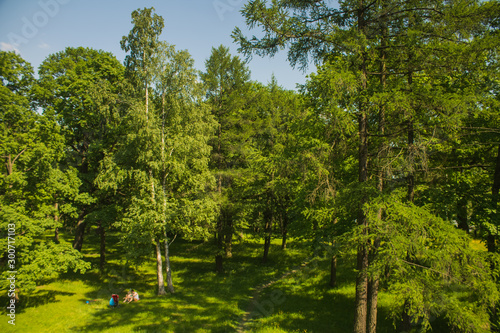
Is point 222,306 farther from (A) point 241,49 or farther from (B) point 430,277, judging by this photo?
(A) point 241,49

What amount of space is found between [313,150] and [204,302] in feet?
36.8

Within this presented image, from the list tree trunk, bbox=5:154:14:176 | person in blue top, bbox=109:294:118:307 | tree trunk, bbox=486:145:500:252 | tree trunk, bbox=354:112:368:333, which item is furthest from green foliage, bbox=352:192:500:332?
tree trunk, bbox=5:154:14:176

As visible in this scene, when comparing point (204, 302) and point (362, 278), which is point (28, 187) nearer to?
point (204, 302)

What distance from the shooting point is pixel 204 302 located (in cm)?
1486

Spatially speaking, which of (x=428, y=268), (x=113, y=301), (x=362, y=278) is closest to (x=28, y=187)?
(x=113, y=301)

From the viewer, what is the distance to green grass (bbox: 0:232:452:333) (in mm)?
11758

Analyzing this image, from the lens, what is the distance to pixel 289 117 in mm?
23516

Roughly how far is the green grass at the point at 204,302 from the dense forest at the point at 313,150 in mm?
1450

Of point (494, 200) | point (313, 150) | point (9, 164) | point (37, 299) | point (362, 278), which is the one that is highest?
point (313, 150)

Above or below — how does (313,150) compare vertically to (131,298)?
above

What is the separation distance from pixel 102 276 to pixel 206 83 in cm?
1690

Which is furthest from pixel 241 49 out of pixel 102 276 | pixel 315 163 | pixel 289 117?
pixel 102 276

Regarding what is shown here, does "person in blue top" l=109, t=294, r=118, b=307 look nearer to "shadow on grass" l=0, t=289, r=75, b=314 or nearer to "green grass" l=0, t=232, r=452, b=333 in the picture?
"green grass" l=0, t=232, r=452, b=333

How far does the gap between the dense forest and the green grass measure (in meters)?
1.45
